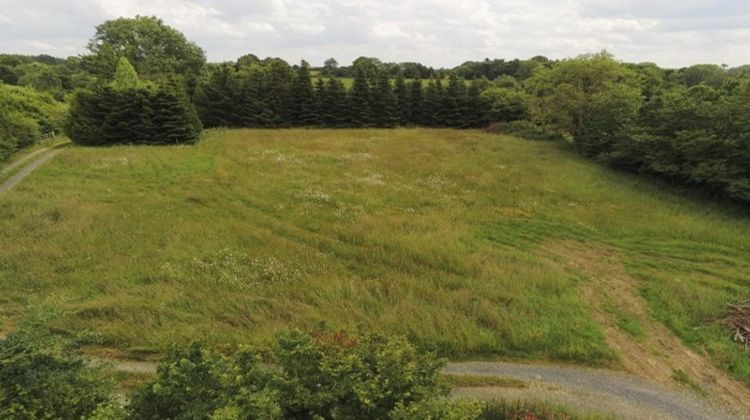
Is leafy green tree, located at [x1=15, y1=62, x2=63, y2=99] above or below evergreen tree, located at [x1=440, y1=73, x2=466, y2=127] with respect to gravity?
above

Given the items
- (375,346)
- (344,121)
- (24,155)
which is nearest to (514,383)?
(375,346)

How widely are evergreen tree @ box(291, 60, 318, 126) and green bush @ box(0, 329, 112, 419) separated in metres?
52.7

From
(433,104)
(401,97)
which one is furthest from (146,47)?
(433,104)

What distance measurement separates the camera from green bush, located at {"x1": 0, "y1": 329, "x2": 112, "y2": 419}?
6.51 meters

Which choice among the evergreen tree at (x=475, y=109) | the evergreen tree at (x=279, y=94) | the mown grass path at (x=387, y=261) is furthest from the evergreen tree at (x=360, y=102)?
the mown grass path at (x=387, y=261)

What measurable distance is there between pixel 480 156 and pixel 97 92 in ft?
124

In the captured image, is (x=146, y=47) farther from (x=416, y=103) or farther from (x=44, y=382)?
(x=44, y=382)

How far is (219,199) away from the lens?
25312 mm

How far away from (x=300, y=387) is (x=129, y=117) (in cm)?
4375

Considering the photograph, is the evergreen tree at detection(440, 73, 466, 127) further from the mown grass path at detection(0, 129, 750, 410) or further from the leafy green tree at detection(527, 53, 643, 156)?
the mown grass path at detection(0, 129, 750, 410)

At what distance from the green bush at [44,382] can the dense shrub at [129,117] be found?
38.7 meters

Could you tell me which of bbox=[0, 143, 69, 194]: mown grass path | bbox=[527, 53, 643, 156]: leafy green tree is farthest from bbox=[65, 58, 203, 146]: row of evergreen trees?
bbox=[527, 53, 643, 156]: leafy green tree

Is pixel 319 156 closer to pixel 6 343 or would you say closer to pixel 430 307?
pixel 430 307

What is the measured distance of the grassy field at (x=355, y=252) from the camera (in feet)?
42.0
